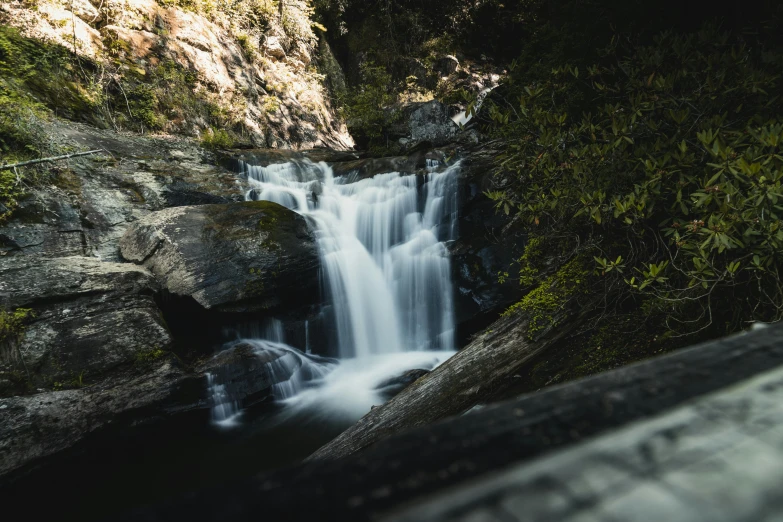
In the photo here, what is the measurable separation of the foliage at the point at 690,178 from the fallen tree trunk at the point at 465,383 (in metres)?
0.83

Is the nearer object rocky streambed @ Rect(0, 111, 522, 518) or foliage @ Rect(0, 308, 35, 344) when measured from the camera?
rocky streambed @ Rect(0, 111, 522, 518)

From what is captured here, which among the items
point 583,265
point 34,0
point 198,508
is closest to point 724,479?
point 198,508

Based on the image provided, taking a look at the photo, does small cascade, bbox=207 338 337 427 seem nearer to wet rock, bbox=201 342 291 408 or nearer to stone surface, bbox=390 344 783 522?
wet rock, bbox=201 342 291 408

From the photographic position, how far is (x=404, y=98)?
21219 millimetres

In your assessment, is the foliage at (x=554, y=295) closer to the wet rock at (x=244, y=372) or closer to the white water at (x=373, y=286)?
the white water at (x=373, y=286)

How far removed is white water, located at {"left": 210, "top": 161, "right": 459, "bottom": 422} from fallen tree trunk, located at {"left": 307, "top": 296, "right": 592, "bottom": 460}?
106 inches

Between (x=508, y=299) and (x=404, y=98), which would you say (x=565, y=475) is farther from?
(x=404, y=98)

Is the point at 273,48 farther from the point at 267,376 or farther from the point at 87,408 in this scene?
the point at 87,408

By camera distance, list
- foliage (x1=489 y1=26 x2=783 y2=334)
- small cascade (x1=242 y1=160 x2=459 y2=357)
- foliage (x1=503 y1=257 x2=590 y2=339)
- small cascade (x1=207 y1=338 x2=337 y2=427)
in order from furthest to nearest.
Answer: small cascade (x1=242 y1=160 x2=459 y2=357) → small cascade (x1=207 y1=338 x2=337 y2=427) → foliage (x1=503 y1=257 x2=590 y2=339) → foliage (x1=489 y1=26 x2=783 y2=334)

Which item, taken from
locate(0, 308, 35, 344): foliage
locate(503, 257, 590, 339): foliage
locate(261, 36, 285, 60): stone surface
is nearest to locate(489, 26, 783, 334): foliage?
locate(503, 257, 590, 339): foliage

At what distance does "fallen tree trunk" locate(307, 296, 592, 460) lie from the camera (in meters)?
3.10

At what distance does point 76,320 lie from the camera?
17.0ft

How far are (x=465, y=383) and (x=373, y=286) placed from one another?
5240 millimetres

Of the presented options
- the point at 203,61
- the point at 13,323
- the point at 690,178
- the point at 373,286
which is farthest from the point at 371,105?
the point at 690,178
